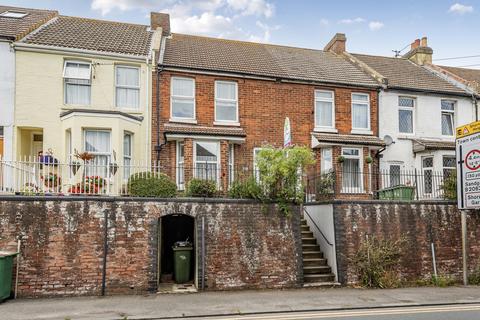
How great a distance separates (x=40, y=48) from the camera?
1543 centimetres

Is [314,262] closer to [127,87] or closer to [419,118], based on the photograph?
[127,87]

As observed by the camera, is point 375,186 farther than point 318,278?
Yes

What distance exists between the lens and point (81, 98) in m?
15.9

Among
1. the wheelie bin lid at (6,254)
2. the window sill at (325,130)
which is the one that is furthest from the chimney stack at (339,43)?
the wheelie bin lid at (6,254)

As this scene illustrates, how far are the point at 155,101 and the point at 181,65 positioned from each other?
1.86 metres

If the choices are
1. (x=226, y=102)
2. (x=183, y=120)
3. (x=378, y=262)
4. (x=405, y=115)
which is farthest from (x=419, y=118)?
(x=183, y=120)

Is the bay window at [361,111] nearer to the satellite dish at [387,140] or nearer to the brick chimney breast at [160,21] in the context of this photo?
the satellite dish at [387,140]

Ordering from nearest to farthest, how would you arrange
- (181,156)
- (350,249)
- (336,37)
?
1. (350,249)
2. (181,156)
3. (336,37)

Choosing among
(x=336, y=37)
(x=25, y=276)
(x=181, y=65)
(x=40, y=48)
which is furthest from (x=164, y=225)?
(x=336, y=37)

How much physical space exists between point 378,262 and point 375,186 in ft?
21.1

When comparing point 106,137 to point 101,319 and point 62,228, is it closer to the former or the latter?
point 62,228

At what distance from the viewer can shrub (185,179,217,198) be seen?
11609 mm

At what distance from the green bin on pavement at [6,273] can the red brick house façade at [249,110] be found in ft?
21.7

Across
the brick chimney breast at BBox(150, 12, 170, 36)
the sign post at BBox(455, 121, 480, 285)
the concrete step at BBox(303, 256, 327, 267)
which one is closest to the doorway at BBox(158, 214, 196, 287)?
the concrete step at BBox(303, 256, 327, 267)
